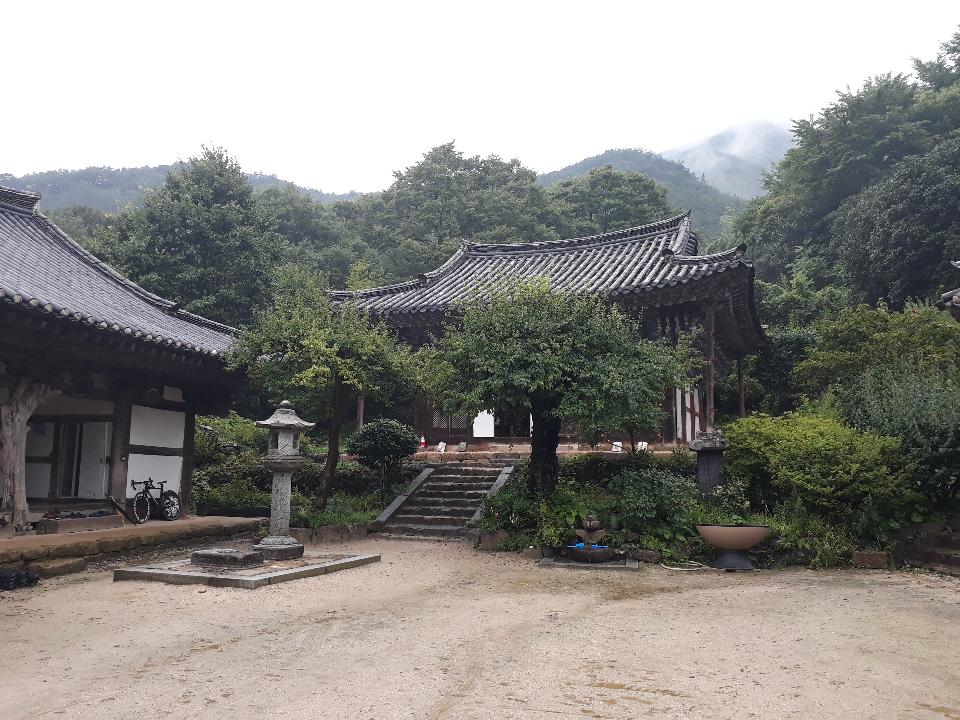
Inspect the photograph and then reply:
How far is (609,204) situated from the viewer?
143 ft

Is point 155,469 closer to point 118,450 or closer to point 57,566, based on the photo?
point 118,450

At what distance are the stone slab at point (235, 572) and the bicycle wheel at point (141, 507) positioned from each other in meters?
3.88

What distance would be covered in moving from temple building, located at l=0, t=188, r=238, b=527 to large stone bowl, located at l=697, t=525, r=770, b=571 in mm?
9732

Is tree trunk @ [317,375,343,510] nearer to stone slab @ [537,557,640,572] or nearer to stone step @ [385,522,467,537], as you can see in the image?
stone step @ [385,522,467,537]

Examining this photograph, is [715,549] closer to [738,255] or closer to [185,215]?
[738,255]

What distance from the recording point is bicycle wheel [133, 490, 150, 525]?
42.7 ft

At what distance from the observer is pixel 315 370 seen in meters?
12.2

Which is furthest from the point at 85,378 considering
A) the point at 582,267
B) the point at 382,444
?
the point at 582,267

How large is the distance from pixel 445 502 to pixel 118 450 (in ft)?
22.0

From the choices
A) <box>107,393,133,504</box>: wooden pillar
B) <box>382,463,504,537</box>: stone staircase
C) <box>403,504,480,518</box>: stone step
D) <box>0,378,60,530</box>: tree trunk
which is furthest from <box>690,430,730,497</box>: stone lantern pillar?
<box>0,378,60,530</box>: tree trunk

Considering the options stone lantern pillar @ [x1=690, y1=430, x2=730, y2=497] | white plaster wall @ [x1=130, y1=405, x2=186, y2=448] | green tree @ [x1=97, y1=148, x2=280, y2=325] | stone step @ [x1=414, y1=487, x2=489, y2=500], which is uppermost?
green tree @ [x1=97, y1=148, x2=280, y2=325]

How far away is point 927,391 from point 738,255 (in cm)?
550

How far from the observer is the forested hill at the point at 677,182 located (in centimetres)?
6962

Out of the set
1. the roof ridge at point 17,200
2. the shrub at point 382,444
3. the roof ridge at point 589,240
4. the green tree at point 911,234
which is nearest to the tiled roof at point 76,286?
the roof ridge at point 17,200
